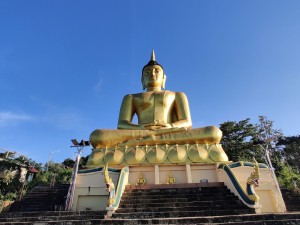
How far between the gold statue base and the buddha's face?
494cm

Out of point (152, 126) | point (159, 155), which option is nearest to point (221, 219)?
point (159, 155)

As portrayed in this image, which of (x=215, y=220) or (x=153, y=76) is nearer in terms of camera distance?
(x=215, y=220)

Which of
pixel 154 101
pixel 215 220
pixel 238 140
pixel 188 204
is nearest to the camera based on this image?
pixel 215 220

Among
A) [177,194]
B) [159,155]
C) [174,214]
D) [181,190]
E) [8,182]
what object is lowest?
[174,214]

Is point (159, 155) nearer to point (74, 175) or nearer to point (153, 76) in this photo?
point (74, 175)

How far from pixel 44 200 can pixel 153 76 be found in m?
8.50

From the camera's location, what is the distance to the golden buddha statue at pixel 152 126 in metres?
10.2

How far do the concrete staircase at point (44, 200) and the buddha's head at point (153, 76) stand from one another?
7.26 m

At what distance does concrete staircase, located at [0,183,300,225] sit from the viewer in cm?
479

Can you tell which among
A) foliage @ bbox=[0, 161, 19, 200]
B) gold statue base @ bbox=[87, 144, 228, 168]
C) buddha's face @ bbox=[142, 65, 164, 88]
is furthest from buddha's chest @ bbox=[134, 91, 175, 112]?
foliage @ bbox=[0, 161, 19, 200]

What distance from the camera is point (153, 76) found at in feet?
45.5

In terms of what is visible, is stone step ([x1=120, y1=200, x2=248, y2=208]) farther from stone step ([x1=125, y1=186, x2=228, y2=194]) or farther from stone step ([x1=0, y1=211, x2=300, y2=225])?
stone step ([x1=0, y1=211, x2=300, y2=225])

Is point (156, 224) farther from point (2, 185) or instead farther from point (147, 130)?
point (2, 185)

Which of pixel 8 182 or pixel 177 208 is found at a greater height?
pixel 8 182
